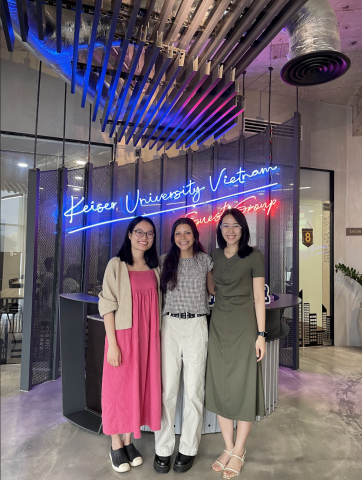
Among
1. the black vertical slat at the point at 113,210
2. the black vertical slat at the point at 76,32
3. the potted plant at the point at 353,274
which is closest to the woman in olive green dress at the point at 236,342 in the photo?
the black vertical slat at the point at 76,32

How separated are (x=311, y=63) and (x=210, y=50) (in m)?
1.11

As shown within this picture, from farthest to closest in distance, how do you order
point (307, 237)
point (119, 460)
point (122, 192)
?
point (307, 237) < point (122, 192) < point (119, 460)

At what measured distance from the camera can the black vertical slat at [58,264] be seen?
4.54 m

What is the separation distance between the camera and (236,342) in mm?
2480

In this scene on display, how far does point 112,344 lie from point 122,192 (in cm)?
328

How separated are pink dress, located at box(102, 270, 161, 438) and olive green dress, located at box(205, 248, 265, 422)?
16.5 inches

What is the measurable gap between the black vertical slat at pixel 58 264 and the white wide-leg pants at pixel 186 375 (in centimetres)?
247

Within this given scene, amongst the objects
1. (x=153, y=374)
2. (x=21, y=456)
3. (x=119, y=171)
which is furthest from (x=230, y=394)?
(x=119, y=171)

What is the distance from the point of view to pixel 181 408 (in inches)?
116

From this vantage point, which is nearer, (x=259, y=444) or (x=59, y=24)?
(x=59, y=24)

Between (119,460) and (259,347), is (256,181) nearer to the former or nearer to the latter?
(259,347)

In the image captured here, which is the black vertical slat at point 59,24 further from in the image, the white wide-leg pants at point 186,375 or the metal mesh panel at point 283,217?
the metal mesh panel at point 283,217

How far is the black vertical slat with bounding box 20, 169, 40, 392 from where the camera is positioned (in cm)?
419

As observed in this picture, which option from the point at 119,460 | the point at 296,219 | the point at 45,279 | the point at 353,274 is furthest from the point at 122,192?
the point at 353,274
